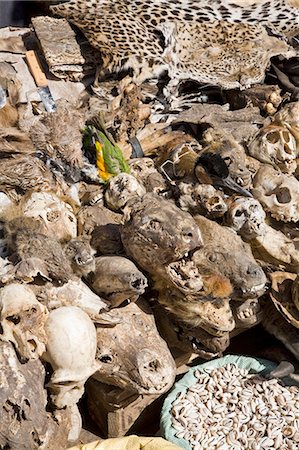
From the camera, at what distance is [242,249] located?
2.72m

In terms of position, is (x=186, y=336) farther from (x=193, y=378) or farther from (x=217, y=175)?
(x=217, y=175)

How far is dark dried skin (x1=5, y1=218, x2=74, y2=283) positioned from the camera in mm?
2385

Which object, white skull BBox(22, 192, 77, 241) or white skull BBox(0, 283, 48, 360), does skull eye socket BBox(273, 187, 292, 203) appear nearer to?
white skull BBox(22, 192, 77, 241)

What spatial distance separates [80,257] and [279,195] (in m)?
0.99

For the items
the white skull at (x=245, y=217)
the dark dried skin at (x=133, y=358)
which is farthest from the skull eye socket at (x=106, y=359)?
the white skull at (x=245, y=217)

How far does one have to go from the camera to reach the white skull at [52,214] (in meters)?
2.59

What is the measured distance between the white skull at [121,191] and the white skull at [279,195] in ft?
1.71

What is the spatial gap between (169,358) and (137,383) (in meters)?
0.15

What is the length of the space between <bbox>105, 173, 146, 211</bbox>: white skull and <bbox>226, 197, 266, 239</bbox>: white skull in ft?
1.16

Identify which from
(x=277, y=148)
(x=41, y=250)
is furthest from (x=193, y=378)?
(x=277, y=148)

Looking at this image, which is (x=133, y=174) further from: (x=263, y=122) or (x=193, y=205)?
(x=263, y=122)

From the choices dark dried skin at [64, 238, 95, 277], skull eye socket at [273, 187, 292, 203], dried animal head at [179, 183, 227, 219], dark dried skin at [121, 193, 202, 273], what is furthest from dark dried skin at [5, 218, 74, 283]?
skull eye socket at [273, 187, 292, 203]

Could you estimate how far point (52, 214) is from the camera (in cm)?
263

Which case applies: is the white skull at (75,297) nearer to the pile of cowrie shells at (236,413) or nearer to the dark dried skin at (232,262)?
the dark dried skin at (232,262)
